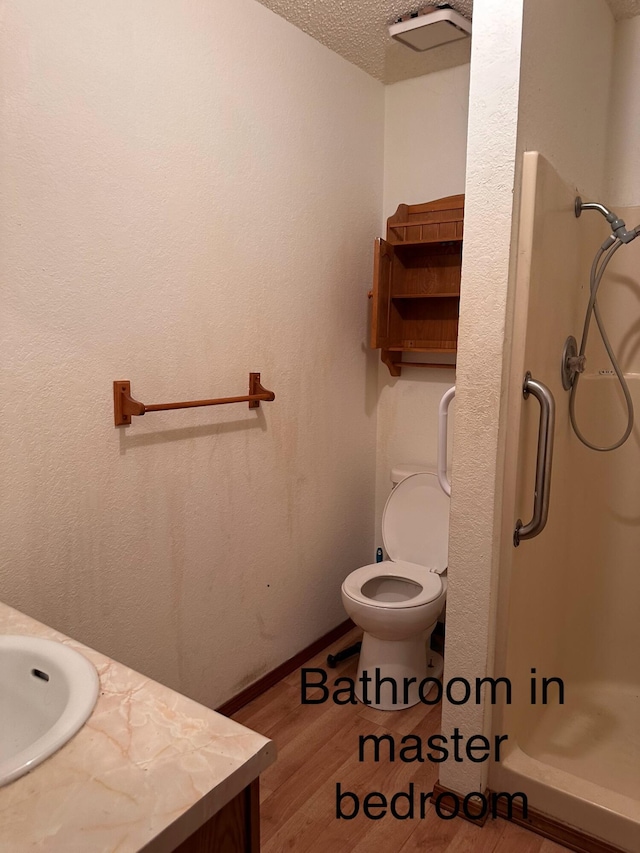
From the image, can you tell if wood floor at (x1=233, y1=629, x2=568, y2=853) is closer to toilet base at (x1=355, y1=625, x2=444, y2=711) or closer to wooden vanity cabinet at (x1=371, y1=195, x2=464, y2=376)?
toilet base at (x1=355, y1=625, x2=444, y2=711)

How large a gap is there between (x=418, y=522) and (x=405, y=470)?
9.0 inches

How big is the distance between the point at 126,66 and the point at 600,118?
5.04 ft

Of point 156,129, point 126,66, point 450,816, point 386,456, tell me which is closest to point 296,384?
point 386,456

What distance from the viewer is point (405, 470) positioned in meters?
2.62

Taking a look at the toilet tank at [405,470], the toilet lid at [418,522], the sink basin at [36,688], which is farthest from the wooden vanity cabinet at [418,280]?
the sink basin at [36,688]

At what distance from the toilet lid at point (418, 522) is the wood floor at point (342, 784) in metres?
0.57

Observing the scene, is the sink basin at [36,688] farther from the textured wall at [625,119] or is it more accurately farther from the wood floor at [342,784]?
the textured wall at [625,119]

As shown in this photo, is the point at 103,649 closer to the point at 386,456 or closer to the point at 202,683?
the point at 202,683

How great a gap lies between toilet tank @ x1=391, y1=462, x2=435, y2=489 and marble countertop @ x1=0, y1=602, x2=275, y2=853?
1782 millimetres

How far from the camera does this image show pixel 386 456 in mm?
2836

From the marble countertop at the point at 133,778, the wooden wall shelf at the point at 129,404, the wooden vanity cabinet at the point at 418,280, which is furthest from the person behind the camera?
the wooden vanity cabinet at the point at 418,280

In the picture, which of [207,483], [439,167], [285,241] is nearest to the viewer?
[207,483]

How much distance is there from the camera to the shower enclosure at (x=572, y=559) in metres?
1.60

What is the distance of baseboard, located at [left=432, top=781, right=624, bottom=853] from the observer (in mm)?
1578
